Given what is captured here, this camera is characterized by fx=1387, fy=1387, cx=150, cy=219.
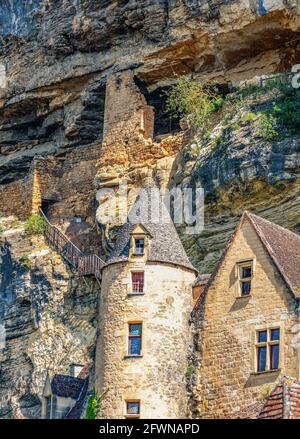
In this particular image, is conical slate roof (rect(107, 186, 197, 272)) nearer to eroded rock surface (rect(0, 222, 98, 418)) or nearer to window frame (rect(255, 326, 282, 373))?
window frame (rect(255, 326, 282, 373))

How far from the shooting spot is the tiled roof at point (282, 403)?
30.1 meters

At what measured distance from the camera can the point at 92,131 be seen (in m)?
51.7

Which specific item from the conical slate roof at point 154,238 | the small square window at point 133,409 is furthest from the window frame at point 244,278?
the small square window at point 133,409

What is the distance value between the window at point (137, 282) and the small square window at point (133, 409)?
3.02 meters

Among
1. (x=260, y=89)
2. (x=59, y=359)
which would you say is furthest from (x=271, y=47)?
(x=59, y=359)

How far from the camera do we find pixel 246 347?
3419 centimetres

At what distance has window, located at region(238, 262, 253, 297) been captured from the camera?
3475 centimetres

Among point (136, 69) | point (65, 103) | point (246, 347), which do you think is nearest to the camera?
point (246, 347)

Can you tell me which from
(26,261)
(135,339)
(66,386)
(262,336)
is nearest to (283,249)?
(262,336)

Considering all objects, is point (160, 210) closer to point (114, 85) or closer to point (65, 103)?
point (114, 85)

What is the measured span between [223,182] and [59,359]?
761 cm

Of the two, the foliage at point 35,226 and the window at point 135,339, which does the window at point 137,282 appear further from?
the foliage at point 35,226

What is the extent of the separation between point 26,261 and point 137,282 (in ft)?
39.6

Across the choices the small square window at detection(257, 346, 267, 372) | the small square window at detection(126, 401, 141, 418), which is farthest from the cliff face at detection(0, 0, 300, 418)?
the small square window at detection(126, 401, 141, 418)
